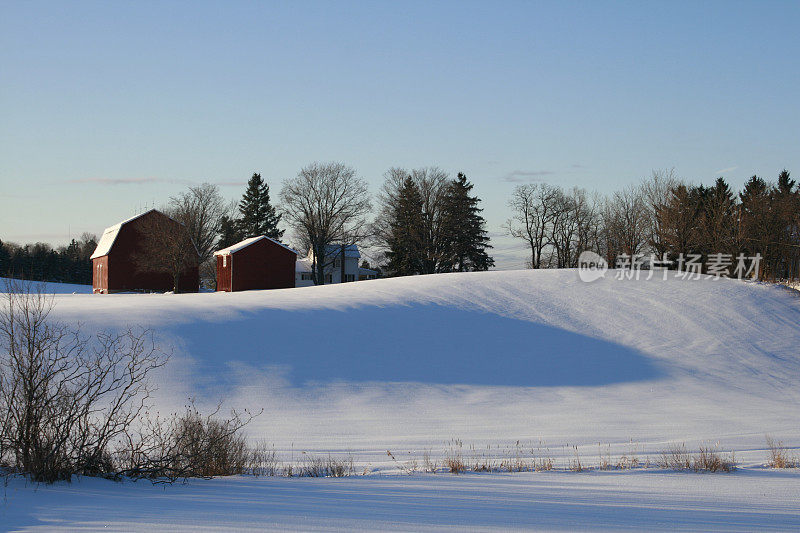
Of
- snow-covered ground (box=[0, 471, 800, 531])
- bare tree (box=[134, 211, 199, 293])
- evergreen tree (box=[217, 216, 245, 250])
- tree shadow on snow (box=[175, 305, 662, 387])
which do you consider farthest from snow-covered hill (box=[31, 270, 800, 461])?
evergreen tree (box=[217, 216, 245, 250])

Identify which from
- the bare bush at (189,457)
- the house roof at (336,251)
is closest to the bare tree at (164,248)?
the house roof at (336,251)

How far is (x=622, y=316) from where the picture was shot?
29.0 m

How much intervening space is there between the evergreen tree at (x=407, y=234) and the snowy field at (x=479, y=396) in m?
28.3

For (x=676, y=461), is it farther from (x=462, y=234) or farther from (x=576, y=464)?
(x=462, y=234)

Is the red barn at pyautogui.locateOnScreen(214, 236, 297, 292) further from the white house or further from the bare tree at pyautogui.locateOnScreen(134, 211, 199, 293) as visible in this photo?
the white house

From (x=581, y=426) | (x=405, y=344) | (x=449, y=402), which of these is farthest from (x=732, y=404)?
(x=405, y=344)

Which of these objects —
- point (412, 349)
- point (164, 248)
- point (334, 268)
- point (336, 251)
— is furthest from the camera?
point (334, 268)

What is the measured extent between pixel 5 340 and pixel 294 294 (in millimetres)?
13817

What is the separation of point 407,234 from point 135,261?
969 inches

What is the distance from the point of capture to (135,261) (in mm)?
50281

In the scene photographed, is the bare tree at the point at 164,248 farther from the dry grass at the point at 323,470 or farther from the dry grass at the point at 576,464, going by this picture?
the dry grass at the point at 576,464

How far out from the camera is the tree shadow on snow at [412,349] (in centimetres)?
2145

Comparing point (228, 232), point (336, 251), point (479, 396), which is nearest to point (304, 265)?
point (336, 251)

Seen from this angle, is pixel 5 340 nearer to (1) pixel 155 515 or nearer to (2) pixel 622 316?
(1) pixel 155 515
